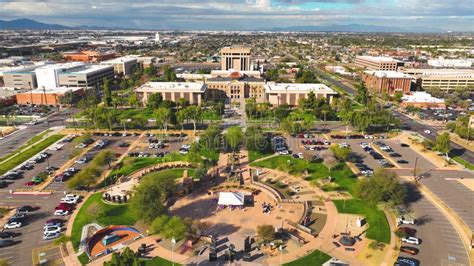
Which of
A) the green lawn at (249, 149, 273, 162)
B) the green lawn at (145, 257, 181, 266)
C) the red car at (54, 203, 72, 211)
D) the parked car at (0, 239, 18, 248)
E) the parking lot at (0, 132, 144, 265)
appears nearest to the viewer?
the green lawn at (145, 257, 181, 266)

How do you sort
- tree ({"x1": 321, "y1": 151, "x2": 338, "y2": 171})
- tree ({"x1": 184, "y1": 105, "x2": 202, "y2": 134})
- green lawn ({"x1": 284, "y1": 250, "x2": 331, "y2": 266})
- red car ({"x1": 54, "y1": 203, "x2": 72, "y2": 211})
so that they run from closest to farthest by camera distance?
green lawn ({"x1": 284, "y1": 250, "x2": 331, "y2": 266}) < red car ({"x1": 54, "y1": 203, "x2": 72, "y2": 211}) < tree ({"x1": 321, "y1": 151, "x2": 338, "y2": 171}) < tree ({"x1": 184, "y1": 105, "x2": 202, "y2": 134})

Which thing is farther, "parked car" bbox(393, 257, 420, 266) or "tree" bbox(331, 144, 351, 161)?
"tree" bbox(331, 144, 351, 161)

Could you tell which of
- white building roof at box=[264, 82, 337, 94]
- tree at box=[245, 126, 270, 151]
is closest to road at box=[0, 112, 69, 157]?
tree at box=[245, 126, 270, 151]

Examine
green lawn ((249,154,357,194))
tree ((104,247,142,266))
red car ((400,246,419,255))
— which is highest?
tree ((104,247,142,266))

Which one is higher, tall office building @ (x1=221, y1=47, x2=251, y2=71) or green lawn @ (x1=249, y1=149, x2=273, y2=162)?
tall office building @ (x1=221, y1=47, x2=251, y2=71)

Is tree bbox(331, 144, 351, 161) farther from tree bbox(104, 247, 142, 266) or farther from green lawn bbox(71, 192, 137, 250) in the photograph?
tree bbox(104, 247, 142, 266)

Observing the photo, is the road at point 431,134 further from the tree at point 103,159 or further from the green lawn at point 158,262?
the tree at point 103,159

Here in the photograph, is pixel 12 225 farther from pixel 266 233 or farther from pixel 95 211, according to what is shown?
pixel 266 233
